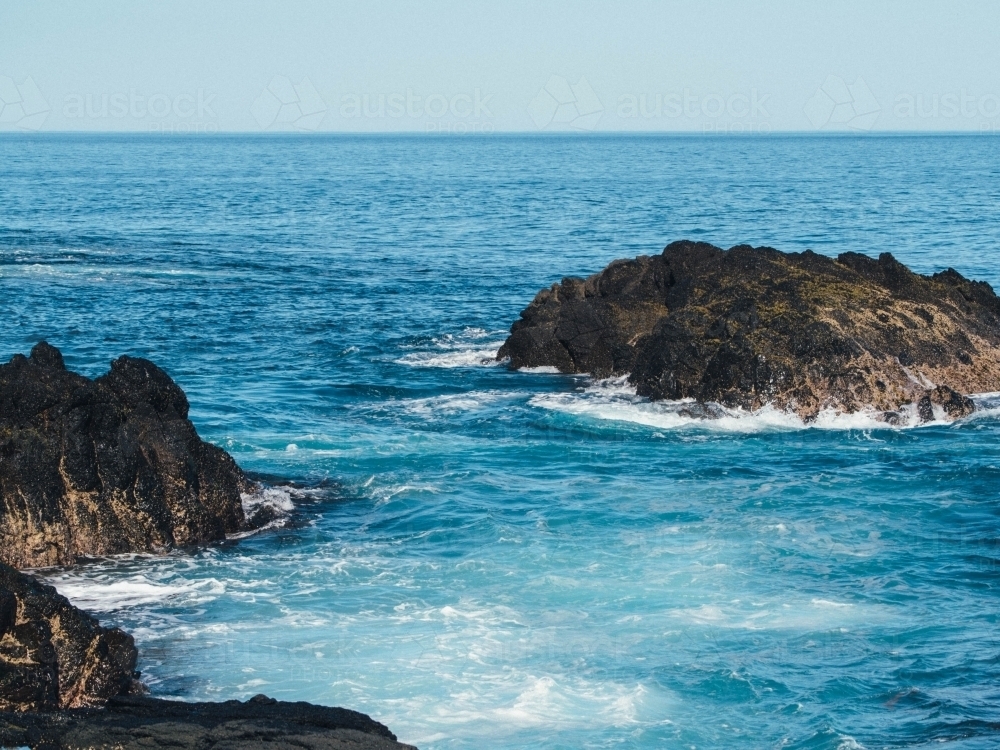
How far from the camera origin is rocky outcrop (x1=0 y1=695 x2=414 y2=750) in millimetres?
13406

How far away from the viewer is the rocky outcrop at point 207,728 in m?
13.4

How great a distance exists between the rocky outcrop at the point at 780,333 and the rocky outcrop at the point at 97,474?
13609 millimetres

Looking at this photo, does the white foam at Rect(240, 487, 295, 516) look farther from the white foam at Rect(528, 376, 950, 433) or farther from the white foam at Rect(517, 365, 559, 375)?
the white foam at Rect(517, 365, 559, 375)

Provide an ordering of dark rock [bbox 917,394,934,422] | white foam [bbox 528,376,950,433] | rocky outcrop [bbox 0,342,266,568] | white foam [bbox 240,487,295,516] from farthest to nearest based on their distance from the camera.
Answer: dark rock [bbox 917,394,934,422] < white foam [bbox 528,376,950,433] < white foam [bbox 240,487,295,516] < rocky outcrop [bbox 0,342,266,568]

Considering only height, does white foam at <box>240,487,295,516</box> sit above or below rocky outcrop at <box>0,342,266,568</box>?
below

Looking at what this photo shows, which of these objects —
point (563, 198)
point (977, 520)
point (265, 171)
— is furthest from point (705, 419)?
point (265, 171)

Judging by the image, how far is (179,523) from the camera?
23.3 meters

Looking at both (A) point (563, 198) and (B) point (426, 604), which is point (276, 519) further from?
(A) point (563, 198)

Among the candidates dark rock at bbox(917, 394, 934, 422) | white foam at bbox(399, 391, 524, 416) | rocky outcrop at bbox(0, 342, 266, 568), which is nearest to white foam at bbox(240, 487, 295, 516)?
rocky outcrop at bbox(0, 342, 266, 568)

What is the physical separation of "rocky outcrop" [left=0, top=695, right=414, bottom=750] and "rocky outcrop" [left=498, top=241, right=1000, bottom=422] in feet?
64.6

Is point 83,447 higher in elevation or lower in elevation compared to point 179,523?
higher

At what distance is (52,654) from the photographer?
1636 centimetres

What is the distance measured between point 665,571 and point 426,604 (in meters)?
4.38

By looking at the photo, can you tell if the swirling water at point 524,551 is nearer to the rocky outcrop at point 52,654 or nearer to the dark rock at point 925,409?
the rocky outcrop at point 52,654
